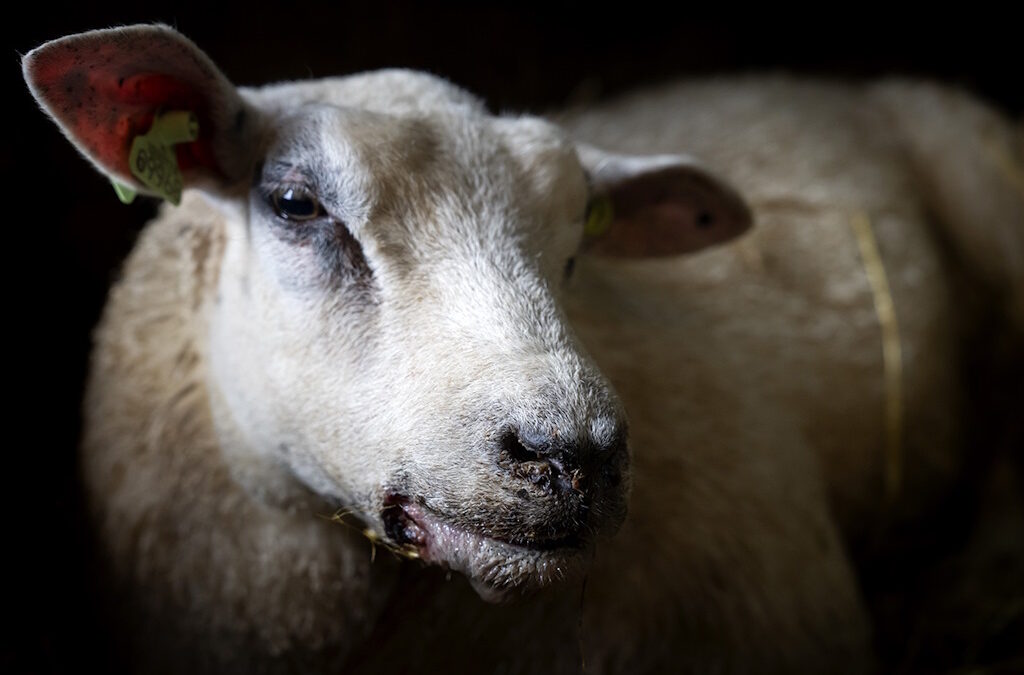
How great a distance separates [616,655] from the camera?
252 cm

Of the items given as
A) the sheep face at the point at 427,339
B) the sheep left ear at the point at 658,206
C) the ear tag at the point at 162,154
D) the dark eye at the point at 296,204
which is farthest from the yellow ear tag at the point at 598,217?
the ear tag at the point at 162,154

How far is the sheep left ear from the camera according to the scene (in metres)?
2.58

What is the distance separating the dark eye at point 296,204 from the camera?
6.57ft

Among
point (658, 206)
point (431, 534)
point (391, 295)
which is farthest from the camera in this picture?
point (658, 206)

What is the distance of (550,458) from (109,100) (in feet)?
3.79

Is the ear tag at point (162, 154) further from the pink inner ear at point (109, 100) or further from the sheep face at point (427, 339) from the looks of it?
the sheep face at point (427, 339)

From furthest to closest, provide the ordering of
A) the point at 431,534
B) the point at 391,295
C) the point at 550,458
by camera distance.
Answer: the point at 391,295, the point at 431,534, the point at 550,458

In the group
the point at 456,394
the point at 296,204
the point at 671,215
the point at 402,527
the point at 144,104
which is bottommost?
the point at 402,527

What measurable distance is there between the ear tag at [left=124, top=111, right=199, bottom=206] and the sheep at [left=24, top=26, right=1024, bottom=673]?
0.03ft

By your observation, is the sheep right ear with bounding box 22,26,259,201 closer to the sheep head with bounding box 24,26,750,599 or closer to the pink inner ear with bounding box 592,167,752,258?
the sheep head with bounding box 24,26,750,599

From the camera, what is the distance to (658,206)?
8.82 ft

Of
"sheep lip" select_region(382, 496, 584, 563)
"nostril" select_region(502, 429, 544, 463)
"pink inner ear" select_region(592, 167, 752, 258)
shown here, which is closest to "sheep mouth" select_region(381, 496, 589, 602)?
"sheep lip" select_region(382, 496, 584, 563)

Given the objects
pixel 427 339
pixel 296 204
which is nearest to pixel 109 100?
pixel 296 204

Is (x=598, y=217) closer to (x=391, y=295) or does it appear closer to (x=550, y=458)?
(x=391, y=295)
